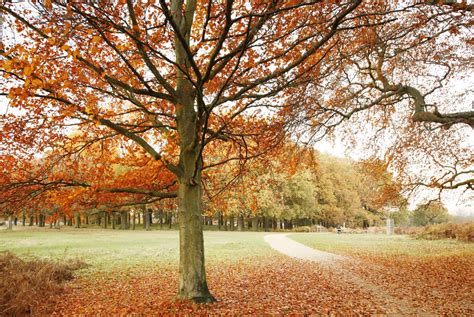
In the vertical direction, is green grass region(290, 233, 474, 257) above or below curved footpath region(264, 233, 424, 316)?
below

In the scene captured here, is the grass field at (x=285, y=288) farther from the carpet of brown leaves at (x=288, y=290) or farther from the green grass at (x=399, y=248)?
the green grass at (x=399, y=248)

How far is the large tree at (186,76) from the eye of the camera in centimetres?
619

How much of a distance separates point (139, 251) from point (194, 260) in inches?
539

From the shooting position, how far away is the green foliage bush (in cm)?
2403

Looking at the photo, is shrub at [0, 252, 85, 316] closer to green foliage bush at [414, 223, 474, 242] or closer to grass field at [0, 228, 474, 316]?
grass field at [0, 228, 474, 316]

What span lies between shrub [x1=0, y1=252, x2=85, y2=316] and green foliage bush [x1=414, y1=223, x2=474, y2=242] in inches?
1003

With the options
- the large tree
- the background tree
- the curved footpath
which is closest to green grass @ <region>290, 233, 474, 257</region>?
the background tree

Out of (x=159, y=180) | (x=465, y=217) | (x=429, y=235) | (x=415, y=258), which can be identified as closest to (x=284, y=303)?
(x=159, y=180)

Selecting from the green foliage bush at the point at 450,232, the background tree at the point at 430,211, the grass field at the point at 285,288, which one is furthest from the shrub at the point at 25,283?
the green foliage bush at the point at 450,232

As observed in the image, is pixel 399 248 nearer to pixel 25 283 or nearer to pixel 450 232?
pixel 450 232

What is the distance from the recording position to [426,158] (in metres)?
15.6

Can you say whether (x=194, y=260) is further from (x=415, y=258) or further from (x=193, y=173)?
(x=415, y=258)

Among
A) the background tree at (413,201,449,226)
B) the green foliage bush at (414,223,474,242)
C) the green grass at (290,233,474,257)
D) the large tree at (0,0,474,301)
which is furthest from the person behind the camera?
the green foliage bush at (414,223,474,242)

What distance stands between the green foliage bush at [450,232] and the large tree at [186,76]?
59.1ft
